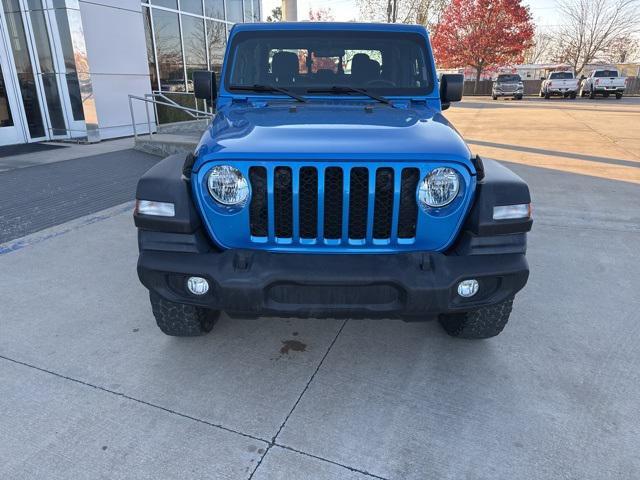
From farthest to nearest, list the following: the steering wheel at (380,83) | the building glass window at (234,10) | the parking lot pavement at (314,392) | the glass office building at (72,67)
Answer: the building glass window at (234,10), the glass office building at (72,67), the steering wheel at (380,83), the parking lot pavement at (314,392)

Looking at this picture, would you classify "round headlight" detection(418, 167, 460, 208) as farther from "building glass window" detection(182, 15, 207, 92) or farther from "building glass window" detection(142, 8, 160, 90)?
"building glass window" detection(182, 15, 207, 92)

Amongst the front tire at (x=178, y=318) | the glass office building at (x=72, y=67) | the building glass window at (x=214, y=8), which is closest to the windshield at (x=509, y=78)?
the building glass window at (x=214, y=8)

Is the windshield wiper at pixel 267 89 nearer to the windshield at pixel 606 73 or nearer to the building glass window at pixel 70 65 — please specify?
the building glass window at pixel 70 65

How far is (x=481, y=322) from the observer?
2850 mm

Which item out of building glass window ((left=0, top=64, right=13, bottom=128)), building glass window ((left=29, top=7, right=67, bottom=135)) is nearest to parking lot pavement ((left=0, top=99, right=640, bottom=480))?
building glass window ((left=0, top=64, right=13, bottom=128))

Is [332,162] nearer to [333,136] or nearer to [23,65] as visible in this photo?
[333,136]

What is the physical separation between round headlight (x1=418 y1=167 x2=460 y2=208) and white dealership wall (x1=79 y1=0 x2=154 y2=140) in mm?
10257

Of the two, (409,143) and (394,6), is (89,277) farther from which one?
(394,6)

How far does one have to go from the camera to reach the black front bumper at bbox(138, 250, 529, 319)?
2209 millimetres

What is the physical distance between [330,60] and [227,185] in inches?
68.2

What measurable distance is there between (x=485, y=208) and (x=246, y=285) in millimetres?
1262

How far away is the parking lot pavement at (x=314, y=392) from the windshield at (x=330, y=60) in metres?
1.82

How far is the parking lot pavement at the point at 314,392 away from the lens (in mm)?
2096

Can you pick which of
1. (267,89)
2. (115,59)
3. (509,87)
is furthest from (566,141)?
(509,87)
